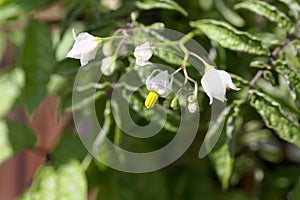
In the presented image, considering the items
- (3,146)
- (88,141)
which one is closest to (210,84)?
(88,141)

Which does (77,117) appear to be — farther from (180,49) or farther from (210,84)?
(210,84)

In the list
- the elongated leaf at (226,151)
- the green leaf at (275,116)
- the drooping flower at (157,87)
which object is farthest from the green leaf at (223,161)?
the drooping flower at (157,87)

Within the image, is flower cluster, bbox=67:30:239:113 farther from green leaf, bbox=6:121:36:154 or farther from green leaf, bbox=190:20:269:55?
green leaf, bbox=6:121:36:154

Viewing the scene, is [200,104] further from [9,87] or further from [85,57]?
[9,87]

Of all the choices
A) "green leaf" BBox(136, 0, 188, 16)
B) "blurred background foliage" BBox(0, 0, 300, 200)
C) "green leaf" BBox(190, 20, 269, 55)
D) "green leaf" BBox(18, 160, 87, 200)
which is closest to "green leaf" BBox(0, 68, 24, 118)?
"blurred background foliage" BBox(0, 0, 300, 200)

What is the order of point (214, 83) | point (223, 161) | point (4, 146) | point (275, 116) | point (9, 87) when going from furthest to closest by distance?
1. point (9, 87)
2. point (4, 146)
3. point (223, 161)
4. point (275, 116)
5. point (214, 83)

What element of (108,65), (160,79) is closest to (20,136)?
(108,65)
